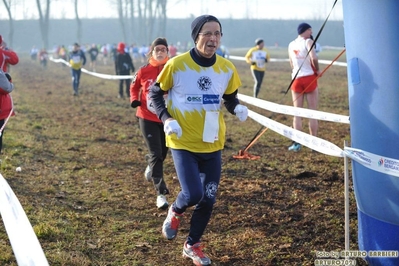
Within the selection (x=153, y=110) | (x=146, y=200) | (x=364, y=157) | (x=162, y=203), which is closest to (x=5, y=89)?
(x=153, y=110)

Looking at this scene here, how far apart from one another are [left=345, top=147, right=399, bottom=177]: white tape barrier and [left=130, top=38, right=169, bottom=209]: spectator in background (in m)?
2.76

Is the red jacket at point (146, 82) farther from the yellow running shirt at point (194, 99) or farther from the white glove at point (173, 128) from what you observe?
the white glove at point (173, 128)

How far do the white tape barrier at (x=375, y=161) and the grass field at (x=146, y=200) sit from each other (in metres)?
0.99

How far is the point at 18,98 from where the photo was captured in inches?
820

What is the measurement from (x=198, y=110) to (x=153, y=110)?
1954mm

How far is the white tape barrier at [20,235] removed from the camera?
326cm

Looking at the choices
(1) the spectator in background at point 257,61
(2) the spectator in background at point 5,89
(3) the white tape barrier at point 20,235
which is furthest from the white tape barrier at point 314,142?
(1) the spectator in background at point 257,61

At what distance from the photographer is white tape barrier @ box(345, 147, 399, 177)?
4.21 meters

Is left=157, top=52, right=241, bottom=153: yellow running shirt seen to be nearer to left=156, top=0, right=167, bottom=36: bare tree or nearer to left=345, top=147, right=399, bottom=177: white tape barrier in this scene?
left=345, top=147, right=399, bottom=177: white tape barrier

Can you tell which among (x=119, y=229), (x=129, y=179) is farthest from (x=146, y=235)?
(x=129, y=179)

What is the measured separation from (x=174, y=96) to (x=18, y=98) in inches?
679

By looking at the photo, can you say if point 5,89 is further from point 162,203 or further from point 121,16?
point 121,16

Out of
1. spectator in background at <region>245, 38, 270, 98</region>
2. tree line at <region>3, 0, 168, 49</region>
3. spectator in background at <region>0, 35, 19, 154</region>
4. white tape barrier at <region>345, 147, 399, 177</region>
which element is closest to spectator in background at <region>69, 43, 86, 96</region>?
spectator in background at <region>245, 38, 270, 98</region>

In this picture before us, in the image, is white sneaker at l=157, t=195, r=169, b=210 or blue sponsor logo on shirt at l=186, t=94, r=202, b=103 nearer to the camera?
blue sponsor logo on shirt at l=186, t=94, r=202, b=103
